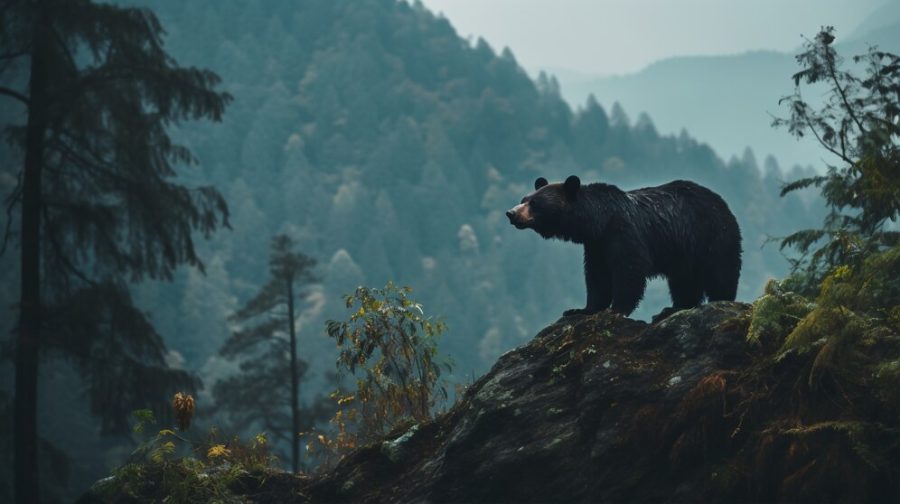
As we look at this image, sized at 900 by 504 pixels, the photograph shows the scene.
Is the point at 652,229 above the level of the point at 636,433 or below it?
above

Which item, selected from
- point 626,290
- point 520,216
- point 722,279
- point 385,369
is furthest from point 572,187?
point 385,369

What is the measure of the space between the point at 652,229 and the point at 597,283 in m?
→ 0.72

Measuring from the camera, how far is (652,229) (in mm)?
9414

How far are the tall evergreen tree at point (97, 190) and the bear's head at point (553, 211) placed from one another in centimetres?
690

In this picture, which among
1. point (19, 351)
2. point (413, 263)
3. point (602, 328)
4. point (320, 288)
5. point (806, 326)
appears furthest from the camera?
point (413, 263)

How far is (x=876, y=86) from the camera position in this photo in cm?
1393

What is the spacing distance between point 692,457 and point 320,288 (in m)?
172

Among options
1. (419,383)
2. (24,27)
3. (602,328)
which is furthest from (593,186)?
(24,27)

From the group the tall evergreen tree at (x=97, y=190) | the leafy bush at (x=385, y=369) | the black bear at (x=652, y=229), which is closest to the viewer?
the black bear at (x=652, y=229)

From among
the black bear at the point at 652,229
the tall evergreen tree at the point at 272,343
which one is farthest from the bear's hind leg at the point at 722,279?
the tall evergreen tree at the point at 272,343

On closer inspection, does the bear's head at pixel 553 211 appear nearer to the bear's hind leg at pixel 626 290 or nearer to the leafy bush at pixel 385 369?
the bear's hind leg at pixel 626 290

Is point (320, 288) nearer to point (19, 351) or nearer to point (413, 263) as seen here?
point (413, 263)

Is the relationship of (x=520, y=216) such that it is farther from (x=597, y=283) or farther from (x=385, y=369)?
(x=385, y=369)

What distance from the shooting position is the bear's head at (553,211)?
939 centimetres
